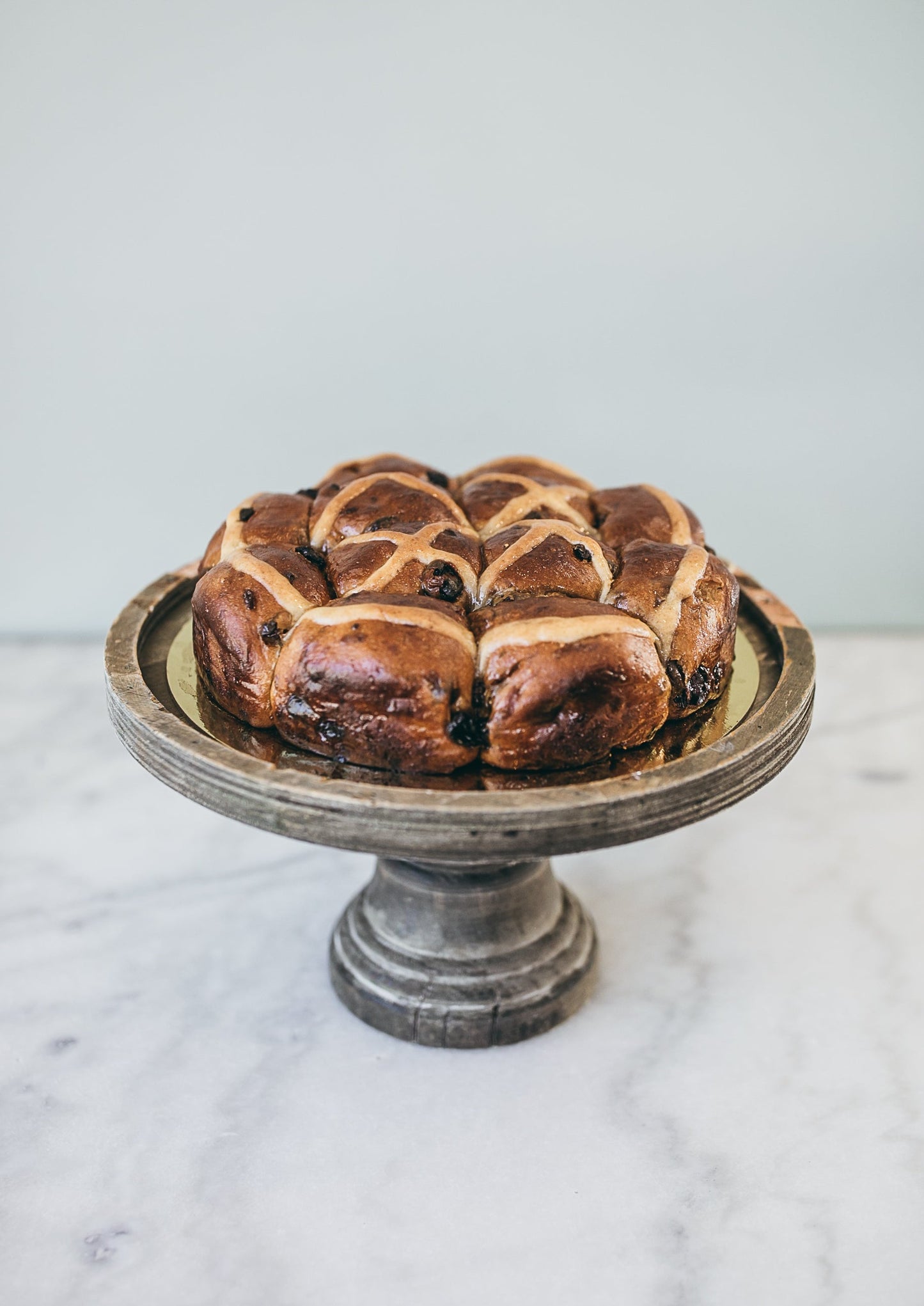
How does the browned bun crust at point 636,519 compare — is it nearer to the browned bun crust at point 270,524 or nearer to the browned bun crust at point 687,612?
the browned bun crust at point 687,612

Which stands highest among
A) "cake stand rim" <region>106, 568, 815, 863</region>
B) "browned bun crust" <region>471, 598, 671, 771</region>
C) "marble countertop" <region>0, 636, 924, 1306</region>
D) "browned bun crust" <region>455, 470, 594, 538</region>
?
"browned bun crust" <region>455, 470, 594, 538</region>

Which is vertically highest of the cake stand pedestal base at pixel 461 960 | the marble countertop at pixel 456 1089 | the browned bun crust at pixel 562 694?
the browned bun crust at pixel 562 694

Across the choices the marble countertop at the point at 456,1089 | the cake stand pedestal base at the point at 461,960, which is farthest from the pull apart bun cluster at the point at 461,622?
the marble countertop at the point at 456,1089

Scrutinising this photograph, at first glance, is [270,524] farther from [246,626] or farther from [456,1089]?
[456,1089]

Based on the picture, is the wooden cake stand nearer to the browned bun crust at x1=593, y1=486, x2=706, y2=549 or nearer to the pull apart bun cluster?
the pull apart bun cluster

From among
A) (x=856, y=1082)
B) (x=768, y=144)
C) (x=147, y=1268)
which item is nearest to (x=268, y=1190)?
(x=147, y=1268)

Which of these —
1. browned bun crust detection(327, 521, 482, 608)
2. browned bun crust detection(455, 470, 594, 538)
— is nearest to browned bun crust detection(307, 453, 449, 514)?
browned bun crust detection(455, 470, 594, 538)
